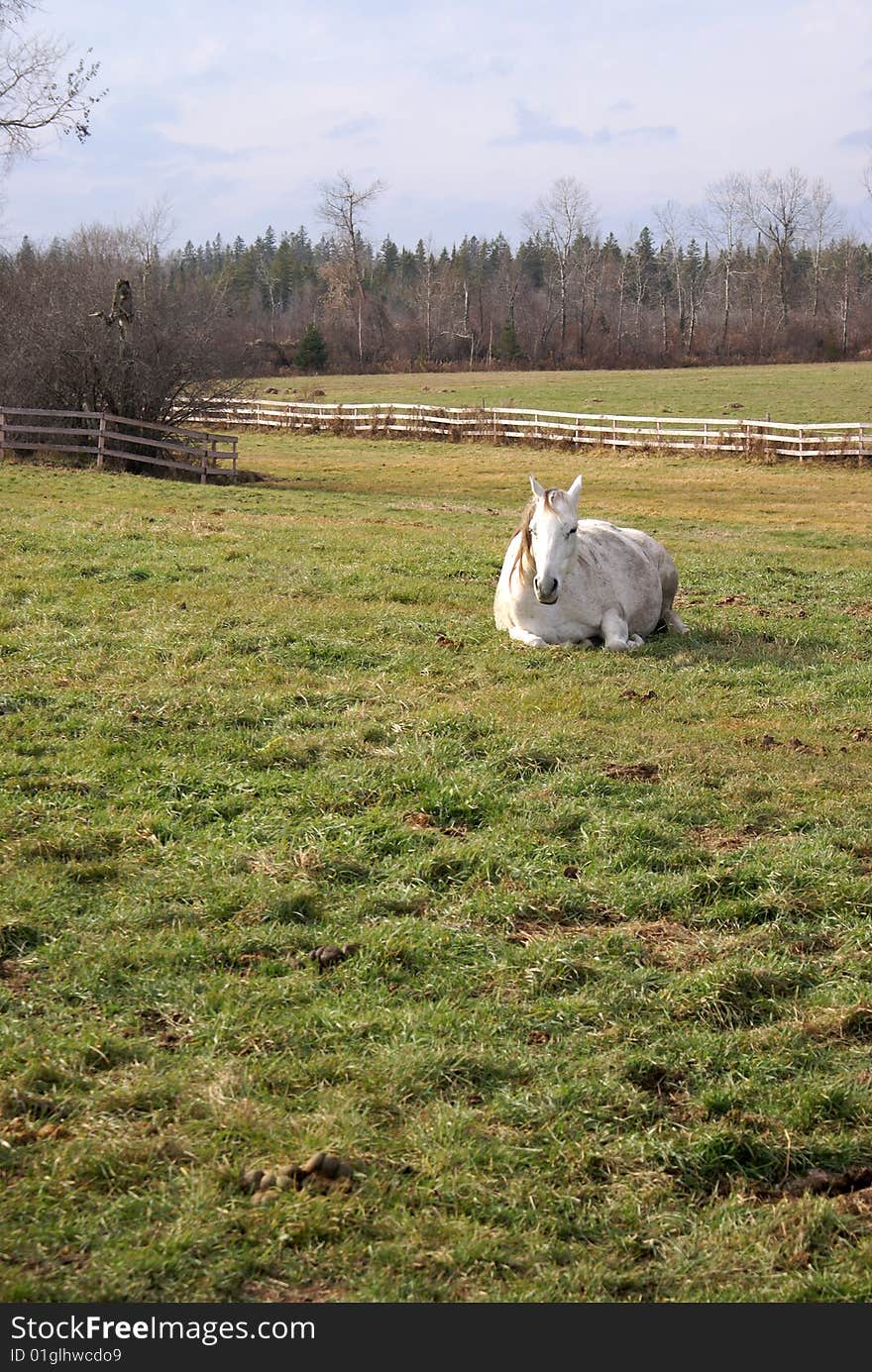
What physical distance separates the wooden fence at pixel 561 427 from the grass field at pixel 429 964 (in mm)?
24943

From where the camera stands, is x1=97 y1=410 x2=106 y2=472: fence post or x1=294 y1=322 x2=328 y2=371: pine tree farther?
x1=294 y1=322 x2=328 y2=371: pine tree

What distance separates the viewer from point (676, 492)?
95.6ft

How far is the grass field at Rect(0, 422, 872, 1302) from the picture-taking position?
11.0ft

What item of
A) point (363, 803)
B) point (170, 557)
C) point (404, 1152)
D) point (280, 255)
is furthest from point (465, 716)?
point (280, 255)

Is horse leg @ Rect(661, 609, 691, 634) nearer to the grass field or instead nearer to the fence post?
the grass field

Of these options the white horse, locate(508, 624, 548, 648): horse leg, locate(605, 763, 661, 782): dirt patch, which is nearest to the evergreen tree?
the white horse

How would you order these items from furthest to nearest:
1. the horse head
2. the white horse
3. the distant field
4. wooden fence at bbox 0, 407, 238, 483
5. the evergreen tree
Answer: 1. the evergreen tree
2. the distant field
3. wooden fence at bbox 0, 407, 238, 483
4. the white horse
5. the horse head

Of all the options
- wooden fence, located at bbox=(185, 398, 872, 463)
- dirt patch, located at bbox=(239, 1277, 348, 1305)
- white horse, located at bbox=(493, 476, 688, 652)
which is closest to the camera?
dirt patch, located at bbox=(239, 1277, 348, 1305)

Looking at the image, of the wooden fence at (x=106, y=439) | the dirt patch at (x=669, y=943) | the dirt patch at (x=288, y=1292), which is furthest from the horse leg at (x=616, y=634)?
the wooden fence at (x=106, y=439)

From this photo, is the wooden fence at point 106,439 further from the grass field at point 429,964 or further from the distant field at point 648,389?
the distant field at point 648,389

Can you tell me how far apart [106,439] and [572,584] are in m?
19.9

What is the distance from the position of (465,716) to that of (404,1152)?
4316 mm

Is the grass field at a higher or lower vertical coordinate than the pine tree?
lower

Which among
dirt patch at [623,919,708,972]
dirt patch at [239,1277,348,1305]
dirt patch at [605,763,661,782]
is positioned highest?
dirt patch at [605,763,661,782]
